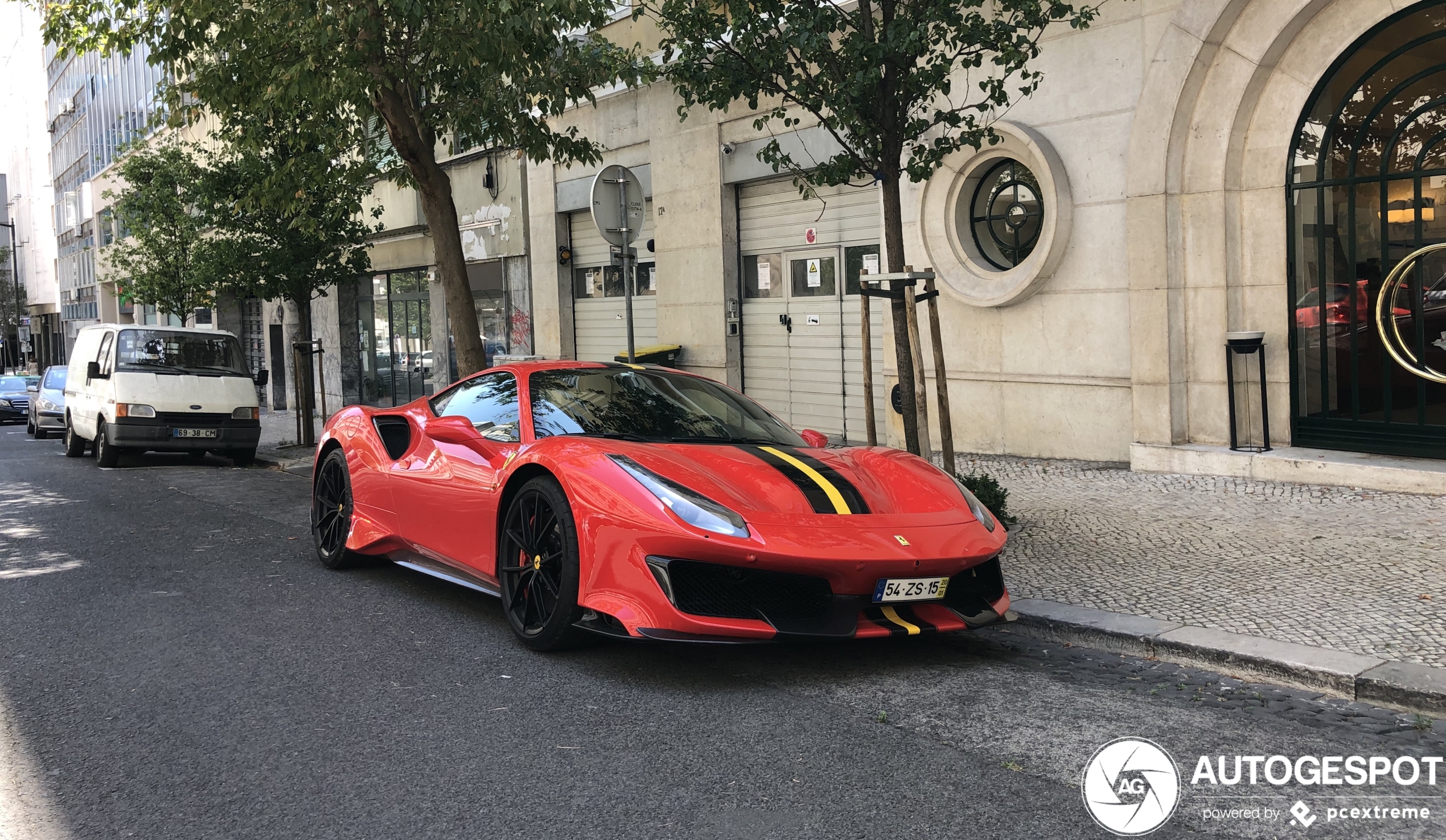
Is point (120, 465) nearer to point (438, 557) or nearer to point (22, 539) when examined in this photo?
point (22, 539)

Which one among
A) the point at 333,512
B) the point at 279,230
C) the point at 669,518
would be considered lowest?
the point at 333,512

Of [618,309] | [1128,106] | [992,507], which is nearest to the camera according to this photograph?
[992,507]

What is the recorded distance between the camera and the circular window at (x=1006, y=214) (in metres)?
11.1

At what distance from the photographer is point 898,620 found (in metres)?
4.70

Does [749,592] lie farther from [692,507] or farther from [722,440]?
[722,440]

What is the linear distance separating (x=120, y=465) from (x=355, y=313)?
10.4 m

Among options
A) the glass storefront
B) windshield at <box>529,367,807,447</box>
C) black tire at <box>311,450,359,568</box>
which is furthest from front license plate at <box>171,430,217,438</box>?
windshield at <box>529,367,807,447</box>

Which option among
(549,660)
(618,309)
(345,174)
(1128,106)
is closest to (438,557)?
(549,660)

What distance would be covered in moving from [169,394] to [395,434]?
1010cm

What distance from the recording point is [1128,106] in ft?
32.9

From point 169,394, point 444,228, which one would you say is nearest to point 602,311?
point 444,228

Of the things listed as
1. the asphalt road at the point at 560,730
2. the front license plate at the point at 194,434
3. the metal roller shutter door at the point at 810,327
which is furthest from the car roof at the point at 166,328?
the asphalt road at the point at 560,730

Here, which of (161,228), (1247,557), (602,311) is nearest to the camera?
(1247,557)

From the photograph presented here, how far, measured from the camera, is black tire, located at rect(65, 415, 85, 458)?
17312 millimetres
